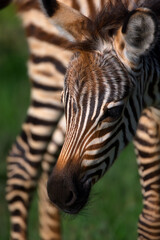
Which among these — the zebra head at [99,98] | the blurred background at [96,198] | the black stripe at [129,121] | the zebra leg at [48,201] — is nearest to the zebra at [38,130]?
the zebra leg at [48,201]

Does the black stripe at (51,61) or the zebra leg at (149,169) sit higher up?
the black stripe at (51,61)

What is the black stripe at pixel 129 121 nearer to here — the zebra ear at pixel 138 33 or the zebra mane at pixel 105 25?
the zebra ear at pixel 138 33

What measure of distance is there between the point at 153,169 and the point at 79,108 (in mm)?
1851

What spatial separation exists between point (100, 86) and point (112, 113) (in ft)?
0.80

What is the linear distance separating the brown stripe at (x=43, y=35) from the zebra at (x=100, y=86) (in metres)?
1.35

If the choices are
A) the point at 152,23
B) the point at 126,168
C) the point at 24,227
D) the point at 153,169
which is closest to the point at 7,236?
the point at 24,227

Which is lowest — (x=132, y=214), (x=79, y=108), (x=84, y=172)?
(x=132, y=214)

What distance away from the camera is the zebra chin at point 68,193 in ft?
18.3

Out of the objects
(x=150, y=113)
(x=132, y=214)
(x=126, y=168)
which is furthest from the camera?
(x=126, y=168)

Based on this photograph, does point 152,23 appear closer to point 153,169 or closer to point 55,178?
point 55,178

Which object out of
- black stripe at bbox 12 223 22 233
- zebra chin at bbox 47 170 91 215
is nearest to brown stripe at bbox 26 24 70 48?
black stripe at bbox 12 223 22 233

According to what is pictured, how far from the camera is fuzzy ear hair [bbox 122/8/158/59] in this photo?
564cm

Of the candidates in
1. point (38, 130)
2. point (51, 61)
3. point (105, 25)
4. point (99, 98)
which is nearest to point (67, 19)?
point (105, 25)

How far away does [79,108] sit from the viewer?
228 inches
